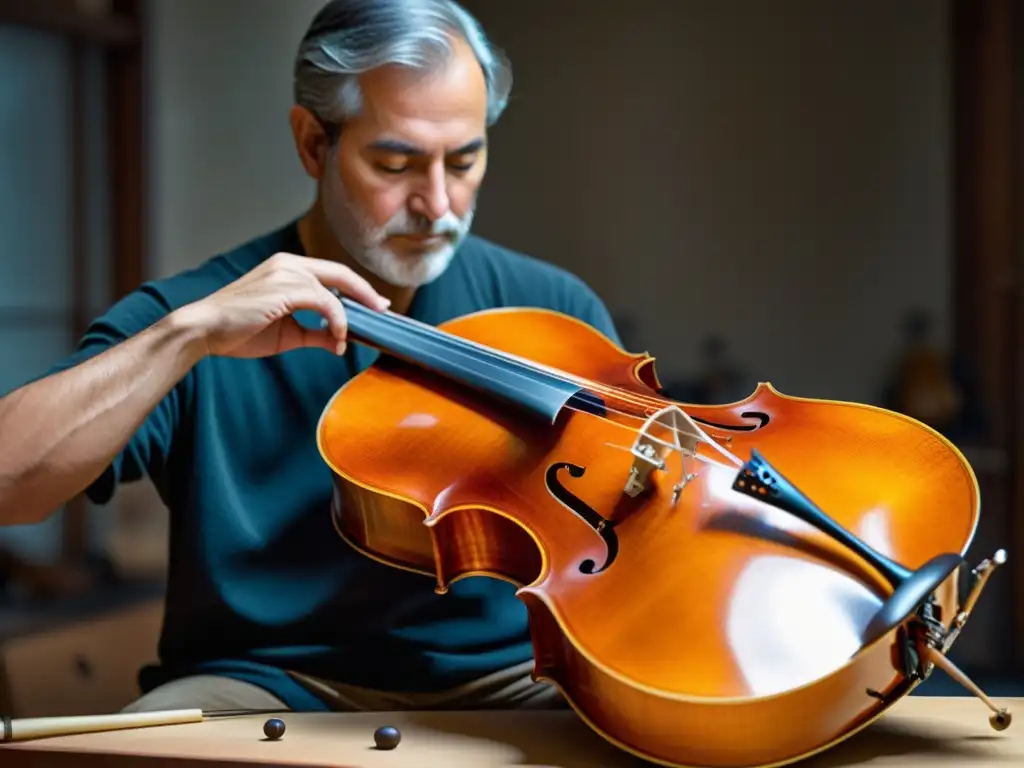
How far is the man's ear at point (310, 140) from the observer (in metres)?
1.16

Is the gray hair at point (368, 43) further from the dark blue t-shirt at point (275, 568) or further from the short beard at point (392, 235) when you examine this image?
the dark blue t-shirt at point (275, 568)

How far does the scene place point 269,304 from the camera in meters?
0.96

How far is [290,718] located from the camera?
2.89 ft

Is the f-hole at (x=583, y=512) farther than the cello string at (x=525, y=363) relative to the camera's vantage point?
No

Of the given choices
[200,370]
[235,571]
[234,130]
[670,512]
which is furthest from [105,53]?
[670,512]

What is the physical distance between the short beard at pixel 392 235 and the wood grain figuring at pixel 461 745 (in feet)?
1.40

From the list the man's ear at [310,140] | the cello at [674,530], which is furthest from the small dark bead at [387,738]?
the man's ear at [310,140]

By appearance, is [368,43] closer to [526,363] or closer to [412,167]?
[412,167]

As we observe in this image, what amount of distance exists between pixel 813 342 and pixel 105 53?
120 cm

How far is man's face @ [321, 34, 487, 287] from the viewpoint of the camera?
1090 millimetres

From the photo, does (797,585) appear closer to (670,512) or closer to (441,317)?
(670,512)

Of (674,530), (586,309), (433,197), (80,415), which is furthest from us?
(586,309)

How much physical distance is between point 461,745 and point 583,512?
17 centimetres

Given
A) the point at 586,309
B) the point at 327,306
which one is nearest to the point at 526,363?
the point at 327,306
